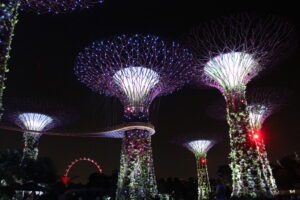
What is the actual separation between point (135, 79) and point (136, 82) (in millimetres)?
303

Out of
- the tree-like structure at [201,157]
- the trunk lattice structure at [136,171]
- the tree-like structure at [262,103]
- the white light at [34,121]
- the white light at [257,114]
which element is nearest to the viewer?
the trunk lattice structure at [136,171]

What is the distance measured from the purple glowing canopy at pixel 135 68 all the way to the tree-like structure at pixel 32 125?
1471cm

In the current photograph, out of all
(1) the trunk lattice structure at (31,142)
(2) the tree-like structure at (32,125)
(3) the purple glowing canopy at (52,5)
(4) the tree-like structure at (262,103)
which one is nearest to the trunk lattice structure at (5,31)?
(3) the purple glowing canopy at (52,5)

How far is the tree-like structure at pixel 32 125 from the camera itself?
123 ft

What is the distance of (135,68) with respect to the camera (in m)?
25.0

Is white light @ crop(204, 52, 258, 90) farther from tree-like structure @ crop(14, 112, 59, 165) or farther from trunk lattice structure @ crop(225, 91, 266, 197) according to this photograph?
tree-like structure @ crop(14, 112, 59, 165)

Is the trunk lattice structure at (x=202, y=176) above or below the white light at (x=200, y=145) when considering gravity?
below

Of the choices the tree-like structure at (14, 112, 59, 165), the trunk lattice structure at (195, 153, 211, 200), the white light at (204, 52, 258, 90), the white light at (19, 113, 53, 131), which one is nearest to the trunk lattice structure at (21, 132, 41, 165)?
the tree-like structure at (14, 112, 59, 165)

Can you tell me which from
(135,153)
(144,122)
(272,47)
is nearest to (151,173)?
(135,153)

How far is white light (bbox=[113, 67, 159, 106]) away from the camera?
25031mm

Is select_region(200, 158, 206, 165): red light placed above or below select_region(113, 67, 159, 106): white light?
below

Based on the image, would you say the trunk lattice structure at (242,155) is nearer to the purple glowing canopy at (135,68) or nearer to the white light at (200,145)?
the purple glowing canopy at (135,68)

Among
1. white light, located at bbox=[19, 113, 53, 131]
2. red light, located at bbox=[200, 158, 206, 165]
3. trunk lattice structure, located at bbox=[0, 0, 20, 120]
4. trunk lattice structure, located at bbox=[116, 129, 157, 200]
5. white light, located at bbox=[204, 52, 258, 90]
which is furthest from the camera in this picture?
red light, located at bbox=[200, 158, 206, 165]

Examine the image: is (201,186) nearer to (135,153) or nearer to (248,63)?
(135,153)
